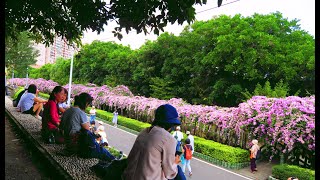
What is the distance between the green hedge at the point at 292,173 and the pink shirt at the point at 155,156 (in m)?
8.84

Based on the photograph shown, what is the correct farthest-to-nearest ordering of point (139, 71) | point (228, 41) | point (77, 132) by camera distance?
point (139, 71) → point (228, 41) → point (77, 132)

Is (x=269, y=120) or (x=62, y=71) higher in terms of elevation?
(x=62, y=71)

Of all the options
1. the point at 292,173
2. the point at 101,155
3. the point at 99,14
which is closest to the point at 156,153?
the point at 101,155

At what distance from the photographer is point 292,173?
9.94 m

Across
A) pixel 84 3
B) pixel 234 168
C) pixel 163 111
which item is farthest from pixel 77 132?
pixel 234 168

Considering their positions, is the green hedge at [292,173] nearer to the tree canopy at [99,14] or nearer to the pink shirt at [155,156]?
the tree canopy at [99,14]

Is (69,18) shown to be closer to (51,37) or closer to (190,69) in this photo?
(51,37)

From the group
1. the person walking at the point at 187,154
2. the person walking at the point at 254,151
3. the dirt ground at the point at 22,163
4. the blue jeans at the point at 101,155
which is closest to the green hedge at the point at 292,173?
the person walking at the point at 254,151

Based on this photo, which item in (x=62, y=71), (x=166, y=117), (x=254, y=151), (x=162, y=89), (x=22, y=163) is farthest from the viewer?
(x=62, y=71)

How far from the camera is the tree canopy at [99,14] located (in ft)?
12.1

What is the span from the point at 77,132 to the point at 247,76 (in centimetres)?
1748

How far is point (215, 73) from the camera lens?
74.9ft

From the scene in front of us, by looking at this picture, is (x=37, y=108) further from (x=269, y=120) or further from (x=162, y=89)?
(x=162, y=89)

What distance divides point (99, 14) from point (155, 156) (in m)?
2.62
